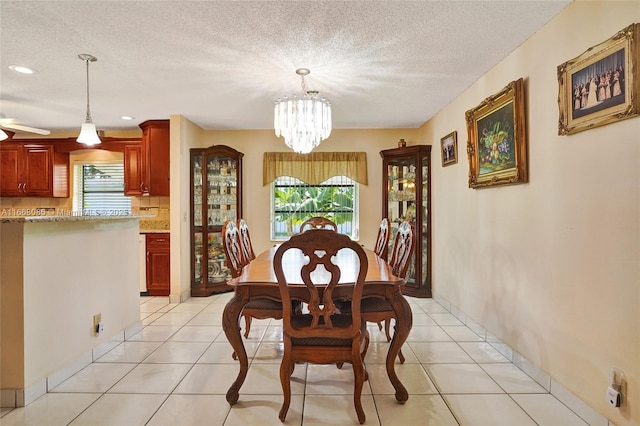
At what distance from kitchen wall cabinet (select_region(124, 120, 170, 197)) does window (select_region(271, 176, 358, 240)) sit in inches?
61.9

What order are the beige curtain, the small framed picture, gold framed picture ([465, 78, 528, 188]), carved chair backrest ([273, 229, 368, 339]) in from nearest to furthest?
carved chair backrest ([273, 229, 368, 339]) → gold framed picture ([465, 78, 528, 188]) → the small framed picture → the beige curtain

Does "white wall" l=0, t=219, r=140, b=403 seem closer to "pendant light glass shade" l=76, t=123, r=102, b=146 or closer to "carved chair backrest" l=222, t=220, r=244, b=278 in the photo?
"pendant light glass shade" l=76, t=123, r=102, b=146

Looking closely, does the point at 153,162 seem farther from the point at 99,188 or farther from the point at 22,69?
the point at 22,69

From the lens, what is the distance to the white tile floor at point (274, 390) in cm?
194

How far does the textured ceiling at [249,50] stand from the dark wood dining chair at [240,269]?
1.38 meters

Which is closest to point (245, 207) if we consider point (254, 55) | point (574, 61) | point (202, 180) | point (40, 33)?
point (202, 180)

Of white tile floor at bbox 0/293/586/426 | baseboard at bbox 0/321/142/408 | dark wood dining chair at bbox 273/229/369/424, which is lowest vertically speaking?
white tile floor at bbox 0/293/586/426

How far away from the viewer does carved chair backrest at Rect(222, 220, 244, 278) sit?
2.55m

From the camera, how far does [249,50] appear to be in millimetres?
2635

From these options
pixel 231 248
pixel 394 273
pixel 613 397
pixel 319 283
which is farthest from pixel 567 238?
pixel 231 248

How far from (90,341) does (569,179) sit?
3510 mm

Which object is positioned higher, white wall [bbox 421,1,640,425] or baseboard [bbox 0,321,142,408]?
white wall [bbox 421,1,640,425]

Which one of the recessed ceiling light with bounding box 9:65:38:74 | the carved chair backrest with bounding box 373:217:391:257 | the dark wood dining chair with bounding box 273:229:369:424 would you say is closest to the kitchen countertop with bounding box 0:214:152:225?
the recessed ceiling light with bounding box 9:65:38:74

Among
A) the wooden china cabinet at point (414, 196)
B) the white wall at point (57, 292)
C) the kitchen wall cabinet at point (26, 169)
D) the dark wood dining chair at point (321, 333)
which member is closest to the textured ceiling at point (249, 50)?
the wooden china cabinet at point (414, 196)
